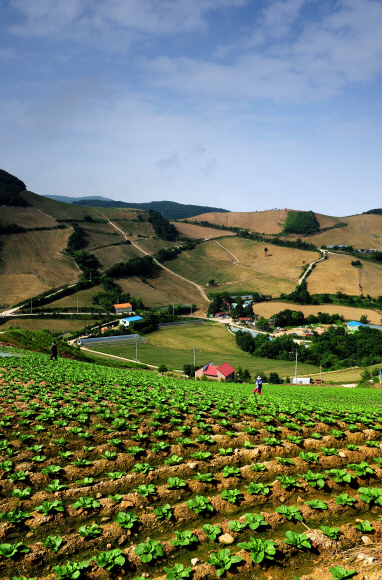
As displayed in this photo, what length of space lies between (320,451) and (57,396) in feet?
45.6

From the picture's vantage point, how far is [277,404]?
21.2 metres

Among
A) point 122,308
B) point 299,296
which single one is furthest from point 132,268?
point 299,296

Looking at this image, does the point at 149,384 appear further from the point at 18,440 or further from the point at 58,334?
the point at 58,334

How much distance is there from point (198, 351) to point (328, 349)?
43.2m

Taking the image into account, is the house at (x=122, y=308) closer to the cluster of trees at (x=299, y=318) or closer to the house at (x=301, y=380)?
the cluster of trees at (x=299, y=318)

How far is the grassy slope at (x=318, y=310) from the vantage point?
151 metres

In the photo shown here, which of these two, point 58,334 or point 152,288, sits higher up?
point 152,288

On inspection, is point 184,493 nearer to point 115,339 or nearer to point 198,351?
point 198,351

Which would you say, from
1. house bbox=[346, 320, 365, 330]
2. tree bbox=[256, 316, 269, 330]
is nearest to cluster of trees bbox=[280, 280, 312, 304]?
house bbox=[346, 320, 365, 330]

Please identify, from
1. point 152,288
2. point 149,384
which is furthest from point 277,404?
point 152,288

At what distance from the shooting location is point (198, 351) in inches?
4473

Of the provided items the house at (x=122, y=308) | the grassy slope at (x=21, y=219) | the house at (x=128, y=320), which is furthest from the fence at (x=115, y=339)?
the grassy slope at (x=21, y=219)

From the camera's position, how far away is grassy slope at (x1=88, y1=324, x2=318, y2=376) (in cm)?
9692

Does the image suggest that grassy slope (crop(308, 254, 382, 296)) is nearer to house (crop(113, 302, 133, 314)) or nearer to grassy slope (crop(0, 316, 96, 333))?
house (crop(113, 302, 133, 314))
